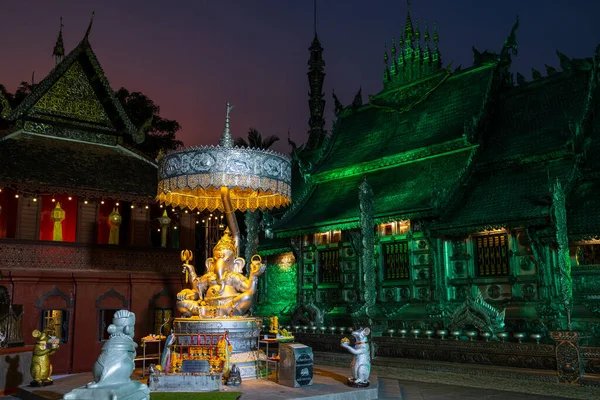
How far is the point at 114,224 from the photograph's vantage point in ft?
69.2

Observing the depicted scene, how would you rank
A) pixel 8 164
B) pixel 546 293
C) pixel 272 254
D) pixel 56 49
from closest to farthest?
pixel 546 293 < pixel 8 164 < pixel 272 254 < pixel 56 49

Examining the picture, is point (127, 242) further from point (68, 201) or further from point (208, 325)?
point (208, 325)

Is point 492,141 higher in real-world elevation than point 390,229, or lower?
higher

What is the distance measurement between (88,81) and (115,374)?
62.2 feet

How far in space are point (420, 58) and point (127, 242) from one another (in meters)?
15.8

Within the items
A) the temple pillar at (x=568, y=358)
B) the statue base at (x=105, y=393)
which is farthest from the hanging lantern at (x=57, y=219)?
the temple pillar at (x=568, y=358)

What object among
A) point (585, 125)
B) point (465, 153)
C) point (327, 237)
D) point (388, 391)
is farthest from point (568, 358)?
point (327, 237)

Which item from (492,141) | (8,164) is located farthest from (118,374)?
(492,141)

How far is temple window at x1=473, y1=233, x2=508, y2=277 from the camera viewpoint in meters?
16.8

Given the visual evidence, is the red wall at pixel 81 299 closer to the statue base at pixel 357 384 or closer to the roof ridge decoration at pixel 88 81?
the roof ridge decoration at pixel 88 81

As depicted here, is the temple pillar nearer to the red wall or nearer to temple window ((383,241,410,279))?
temple window ((383,241,410,279))

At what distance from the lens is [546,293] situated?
15414 millimetres

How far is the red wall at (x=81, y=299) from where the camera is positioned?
59.5ft

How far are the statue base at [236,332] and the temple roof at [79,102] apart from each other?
1349 centimetres
